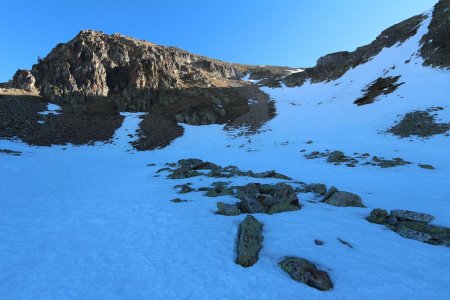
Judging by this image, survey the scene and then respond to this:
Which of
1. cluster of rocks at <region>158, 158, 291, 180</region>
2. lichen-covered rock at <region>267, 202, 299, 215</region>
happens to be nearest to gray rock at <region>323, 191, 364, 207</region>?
lichen-covered rock at <region>267, 202, 299, 215</region>

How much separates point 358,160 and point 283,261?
1675 cm

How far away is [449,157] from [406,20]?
59.8 m

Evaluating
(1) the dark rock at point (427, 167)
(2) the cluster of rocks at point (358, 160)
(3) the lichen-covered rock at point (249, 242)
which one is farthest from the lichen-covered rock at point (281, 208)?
(1) the dark rock at point (427, 167)

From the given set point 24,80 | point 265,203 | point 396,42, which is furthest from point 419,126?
point 24,80

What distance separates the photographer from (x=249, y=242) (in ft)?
28.4

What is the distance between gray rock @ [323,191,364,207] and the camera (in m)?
12.8

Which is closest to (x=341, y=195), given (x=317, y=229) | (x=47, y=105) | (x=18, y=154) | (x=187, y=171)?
(x=317, y=229)

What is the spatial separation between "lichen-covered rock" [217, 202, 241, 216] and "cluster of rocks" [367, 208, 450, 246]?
16.5 feet

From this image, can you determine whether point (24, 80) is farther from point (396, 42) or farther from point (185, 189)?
point (396, 42)

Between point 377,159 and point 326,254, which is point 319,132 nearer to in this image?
point 377,159

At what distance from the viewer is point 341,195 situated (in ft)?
43.3

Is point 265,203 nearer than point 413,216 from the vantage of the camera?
No

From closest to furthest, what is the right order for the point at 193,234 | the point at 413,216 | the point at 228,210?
the point at 193,234, the point at 413,216, the point at 228,210

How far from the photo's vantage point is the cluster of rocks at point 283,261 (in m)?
7.06
